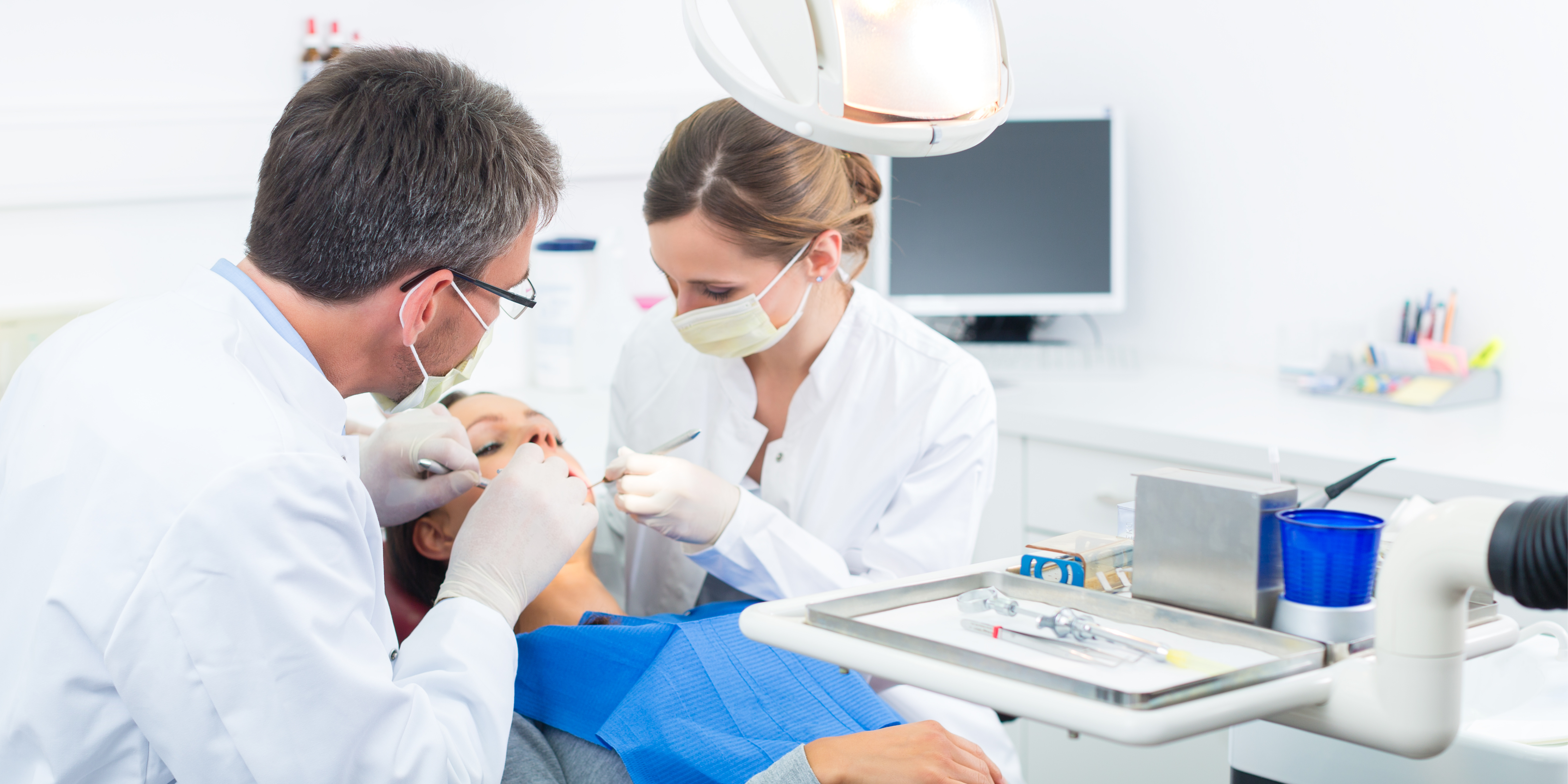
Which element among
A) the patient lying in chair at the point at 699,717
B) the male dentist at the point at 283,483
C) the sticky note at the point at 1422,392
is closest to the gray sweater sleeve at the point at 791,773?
the patient lying in chair at the point at 699,717

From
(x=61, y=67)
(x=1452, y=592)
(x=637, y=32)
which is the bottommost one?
(x=1452, y=592)

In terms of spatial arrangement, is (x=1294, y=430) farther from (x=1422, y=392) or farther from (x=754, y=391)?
(x=754, y=391)

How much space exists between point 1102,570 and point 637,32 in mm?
1971

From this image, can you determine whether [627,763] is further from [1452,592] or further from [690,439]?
[1452,592]

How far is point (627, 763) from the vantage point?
4.33 feet

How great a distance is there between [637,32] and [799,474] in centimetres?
134

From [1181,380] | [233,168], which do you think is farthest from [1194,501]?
[1181,380]

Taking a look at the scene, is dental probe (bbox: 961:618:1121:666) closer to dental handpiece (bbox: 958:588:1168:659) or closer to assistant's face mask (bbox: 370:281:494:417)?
dental handpiece (bbox: 958:588:1168:659)

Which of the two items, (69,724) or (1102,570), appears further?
(1102,570)

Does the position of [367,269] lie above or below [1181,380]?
above

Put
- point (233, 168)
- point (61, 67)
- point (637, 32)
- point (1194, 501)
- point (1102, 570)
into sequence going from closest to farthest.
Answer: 1. point (1194, 501)
2. point (1102, 570)
3. point (61, 67)
4. point (233, 168)
5. point (637, 32)

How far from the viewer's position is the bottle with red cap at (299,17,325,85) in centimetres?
211

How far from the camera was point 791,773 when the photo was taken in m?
1.21

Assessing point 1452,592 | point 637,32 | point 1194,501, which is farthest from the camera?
point 637,32
